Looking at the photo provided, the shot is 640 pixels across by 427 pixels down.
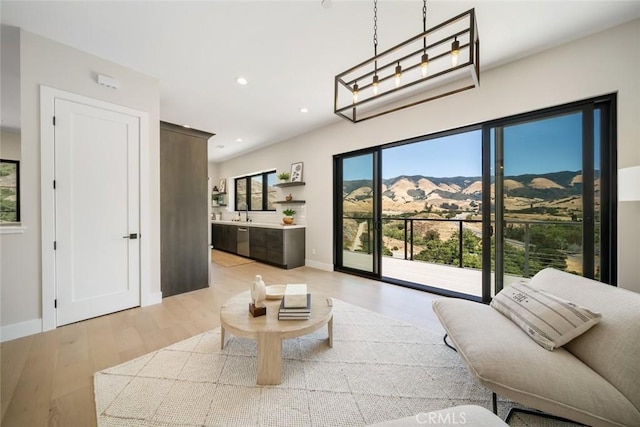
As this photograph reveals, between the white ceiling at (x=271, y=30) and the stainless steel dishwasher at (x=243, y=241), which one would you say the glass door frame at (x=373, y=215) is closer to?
the white ceiling at (x=271, y=30)

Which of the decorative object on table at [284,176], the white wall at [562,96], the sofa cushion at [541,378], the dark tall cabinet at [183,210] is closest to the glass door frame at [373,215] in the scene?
the white wall at [562,96]

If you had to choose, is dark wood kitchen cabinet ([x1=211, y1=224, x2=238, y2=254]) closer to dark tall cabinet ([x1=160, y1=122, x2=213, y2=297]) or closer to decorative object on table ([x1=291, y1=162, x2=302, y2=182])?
decorative object on table ([x1=291, y1=162, x2=302, y2=182])

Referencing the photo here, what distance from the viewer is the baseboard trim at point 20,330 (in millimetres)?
2133

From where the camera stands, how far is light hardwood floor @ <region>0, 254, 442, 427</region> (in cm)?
145

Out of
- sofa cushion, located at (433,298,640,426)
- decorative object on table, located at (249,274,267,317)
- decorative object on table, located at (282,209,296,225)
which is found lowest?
sofa cushion, located at (433,298,640,426)

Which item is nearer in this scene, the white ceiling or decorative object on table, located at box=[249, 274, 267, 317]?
decorative object on table, located at box=[249, 274, 267, 317]

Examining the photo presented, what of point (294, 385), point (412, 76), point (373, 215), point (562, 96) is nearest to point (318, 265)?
point (373, 215)

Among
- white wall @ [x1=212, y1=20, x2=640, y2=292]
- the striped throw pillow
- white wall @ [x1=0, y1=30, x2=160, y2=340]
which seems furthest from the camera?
white wall @ [x1=0, y1=30, x2=160, y2=340]

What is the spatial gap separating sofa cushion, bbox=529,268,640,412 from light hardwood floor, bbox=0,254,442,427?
118 centimetres

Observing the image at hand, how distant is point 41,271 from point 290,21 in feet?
11.0

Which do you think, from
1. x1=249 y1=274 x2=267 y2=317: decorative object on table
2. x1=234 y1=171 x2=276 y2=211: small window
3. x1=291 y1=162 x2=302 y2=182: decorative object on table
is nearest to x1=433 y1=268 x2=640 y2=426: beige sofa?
x1=249 y1=274 x2=267 y2=317: decorative object on table

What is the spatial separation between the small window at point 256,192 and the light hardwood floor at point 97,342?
3022mm

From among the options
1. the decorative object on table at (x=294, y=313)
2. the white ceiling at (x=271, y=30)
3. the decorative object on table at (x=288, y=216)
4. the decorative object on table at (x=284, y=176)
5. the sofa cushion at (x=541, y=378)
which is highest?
the white ceiling at (x=271, y=30)

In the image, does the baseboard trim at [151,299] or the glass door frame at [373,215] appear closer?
the baseboard trim at [151,299]
